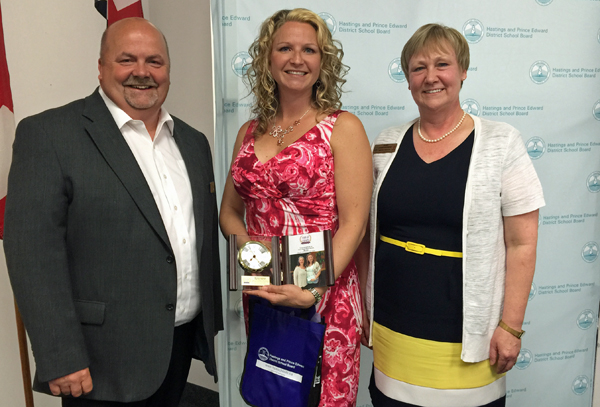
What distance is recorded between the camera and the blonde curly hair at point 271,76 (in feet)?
5.67

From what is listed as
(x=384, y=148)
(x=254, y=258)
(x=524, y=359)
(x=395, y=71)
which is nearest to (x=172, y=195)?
(x=254, y=258)

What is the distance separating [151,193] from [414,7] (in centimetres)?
186

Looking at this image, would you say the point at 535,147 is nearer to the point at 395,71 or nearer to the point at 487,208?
the point at 395,71

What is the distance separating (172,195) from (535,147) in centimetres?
224

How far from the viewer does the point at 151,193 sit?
4.99 ft

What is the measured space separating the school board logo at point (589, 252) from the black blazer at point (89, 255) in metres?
2.63

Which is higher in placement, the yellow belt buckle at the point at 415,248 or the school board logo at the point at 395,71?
the school board logo at the point at 395,71

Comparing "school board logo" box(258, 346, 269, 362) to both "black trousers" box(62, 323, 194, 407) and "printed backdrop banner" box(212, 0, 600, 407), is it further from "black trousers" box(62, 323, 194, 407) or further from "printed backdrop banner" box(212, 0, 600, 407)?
"printed backdrop banner" box(212, 0, 600, 407)

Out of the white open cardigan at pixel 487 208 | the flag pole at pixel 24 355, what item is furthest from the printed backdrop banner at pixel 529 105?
the white open cardigan at pixel 487 208

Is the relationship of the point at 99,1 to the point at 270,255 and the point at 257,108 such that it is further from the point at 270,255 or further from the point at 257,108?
the point at 270,255

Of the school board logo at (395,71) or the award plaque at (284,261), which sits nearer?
the award plaque at (284,261)

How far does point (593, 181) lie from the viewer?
2.81 metres

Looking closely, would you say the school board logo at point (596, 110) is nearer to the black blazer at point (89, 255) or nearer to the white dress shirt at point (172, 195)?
the white dress shirt at point (172, 195)

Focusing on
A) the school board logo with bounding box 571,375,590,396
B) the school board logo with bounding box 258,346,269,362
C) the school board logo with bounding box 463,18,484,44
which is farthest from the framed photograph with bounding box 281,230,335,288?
the school board logo with bounding box 571,375,590,396
